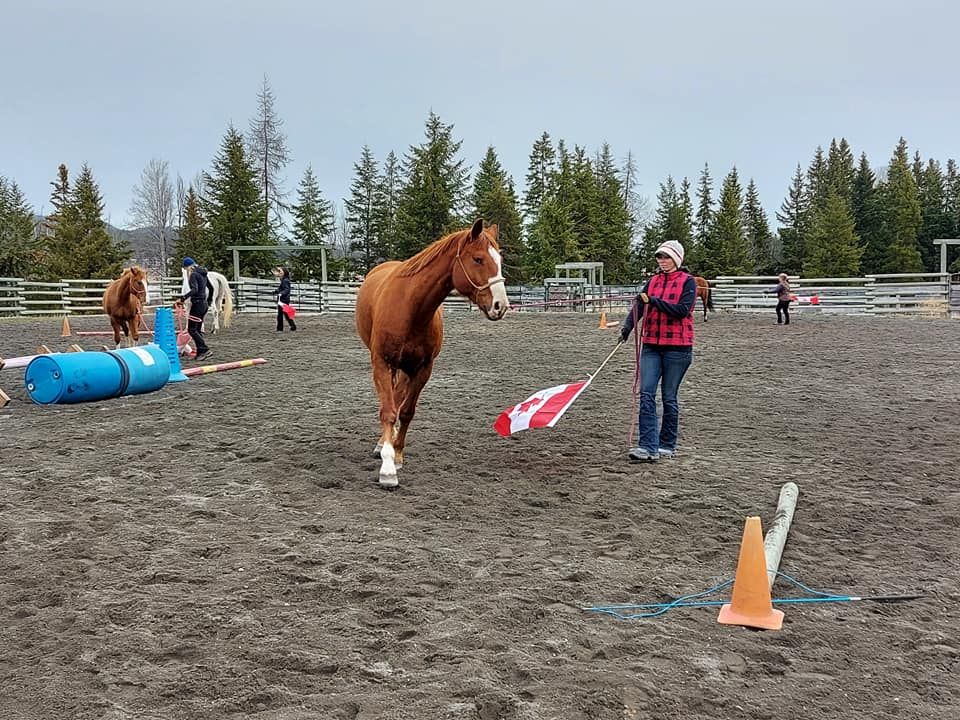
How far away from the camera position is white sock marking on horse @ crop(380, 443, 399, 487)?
5.32 m

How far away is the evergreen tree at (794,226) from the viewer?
191 feet

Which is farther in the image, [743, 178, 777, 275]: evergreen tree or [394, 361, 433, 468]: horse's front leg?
[743, 178, 777, 275]: evergreen tree

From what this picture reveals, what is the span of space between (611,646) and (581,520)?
65.4 inches

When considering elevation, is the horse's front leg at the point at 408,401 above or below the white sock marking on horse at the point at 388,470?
above

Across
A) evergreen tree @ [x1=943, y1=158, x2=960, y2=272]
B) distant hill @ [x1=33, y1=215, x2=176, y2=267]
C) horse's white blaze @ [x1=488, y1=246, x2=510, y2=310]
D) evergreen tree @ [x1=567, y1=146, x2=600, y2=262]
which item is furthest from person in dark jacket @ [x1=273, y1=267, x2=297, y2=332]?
evergreen tree @ [x1=943, y1=158, x2=960, y2=272]

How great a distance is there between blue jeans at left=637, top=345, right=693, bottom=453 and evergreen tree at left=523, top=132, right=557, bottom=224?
4996 centimetres

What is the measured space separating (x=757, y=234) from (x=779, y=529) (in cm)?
6304

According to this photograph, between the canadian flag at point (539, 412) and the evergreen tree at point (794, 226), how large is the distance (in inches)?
2114

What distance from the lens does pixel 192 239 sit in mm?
44156

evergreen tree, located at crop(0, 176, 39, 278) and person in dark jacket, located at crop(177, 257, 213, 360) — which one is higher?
evergreen tree, located at crop(0, 176, 39, 278)

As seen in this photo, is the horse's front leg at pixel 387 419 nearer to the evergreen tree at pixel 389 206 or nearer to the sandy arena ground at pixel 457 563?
the sandy arena ground at pixel 457 563

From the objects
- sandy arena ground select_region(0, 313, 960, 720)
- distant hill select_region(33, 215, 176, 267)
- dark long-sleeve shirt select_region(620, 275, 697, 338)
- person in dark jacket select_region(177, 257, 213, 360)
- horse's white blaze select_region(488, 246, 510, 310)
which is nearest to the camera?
sandy arena ground select_region(0, 313, 960, 720)

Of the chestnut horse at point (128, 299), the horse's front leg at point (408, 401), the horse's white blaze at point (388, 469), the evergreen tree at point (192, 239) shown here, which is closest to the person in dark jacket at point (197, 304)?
the chestnut horse at point (128, 299)

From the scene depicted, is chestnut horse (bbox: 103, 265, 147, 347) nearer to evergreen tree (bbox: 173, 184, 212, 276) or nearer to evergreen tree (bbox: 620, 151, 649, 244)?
evergreen tree (bbox: 173, 184, 212, 276)
